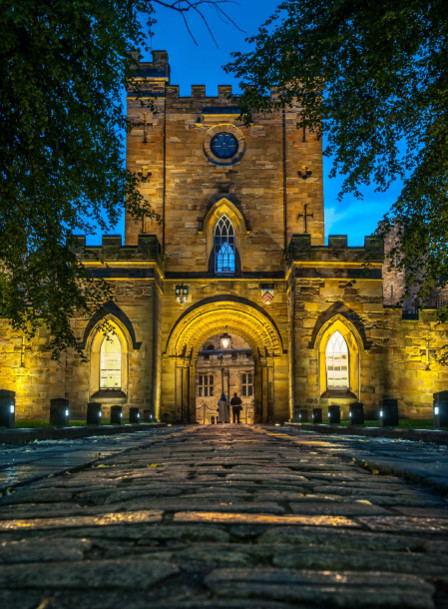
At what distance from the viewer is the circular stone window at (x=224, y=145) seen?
25219 mm

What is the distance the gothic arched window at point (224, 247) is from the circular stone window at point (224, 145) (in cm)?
245

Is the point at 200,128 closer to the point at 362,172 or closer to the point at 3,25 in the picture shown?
the point at 362,172

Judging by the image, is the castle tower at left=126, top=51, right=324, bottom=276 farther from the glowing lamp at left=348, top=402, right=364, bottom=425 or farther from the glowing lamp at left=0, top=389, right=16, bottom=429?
the glowing lamp at left=0, top=389, right=16, bottom=429

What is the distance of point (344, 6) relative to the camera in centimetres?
805

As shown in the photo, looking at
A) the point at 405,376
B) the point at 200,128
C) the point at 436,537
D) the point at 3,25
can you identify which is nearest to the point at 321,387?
the point at 405,376

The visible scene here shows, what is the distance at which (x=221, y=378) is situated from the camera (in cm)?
4597

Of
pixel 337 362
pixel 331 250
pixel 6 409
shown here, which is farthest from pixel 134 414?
pixel 331 250

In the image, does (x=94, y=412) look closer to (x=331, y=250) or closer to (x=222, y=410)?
(x=331, y=250)

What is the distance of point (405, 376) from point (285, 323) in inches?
190

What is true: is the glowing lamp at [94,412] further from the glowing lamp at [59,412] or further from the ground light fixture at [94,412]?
the glowing lamp at [59,412]

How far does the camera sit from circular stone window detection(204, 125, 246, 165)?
25.2 metres

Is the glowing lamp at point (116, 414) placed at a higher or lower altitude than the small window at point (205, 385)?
lower

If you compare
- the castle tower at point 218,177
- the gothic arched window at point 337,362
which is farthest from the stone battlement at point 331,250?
the castle tower at point 218,177

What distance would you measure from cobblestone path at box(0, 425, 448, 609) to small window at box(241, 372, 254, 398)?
41.2 meters
